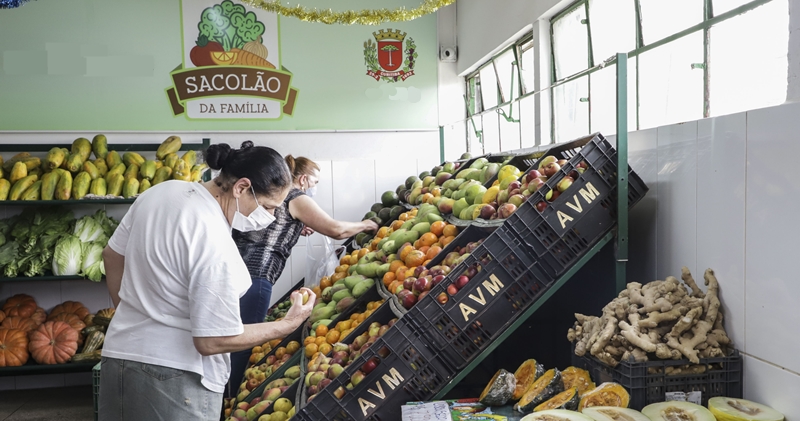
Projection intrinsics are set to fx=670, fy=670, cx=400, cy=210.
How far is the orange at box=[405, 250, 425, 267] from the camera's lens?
9.77 feet

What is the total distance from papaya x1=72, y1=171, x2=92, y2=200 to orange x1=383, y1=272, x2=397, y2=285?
3195mm

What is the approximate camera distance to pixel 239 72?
244 inches

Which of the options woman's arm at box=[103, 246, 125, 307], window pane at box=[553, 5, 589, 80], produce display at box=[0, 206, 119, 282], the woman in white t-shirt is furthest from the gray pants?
produce display at box=[0, 206, 119, 282]

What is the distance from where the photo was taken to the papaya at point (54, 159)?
527cm

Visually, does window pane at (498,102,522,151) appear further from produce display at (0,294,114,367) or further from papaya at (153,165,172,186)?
produce display at (0,294,114,367)

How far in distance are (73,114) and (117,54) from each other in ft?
2.16

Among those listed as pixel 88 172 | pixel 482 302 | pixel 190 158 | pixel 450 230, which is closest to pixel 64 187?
pixel 88 172

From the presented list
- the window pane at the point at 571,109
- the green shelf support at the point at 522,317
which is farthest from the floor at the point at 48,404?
the window pane at the point at 571,109

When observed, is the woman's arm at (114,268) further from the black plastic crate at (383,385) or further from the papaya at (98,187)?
the papaya at (98,187)

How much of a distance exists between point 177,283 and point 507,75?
4.04 metres

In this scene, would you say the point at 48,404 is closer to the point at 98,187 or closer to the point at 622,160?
the point at 98,187

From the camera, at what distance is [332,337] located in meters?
3.03

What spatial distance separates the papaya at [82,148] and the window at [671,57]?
3709mm

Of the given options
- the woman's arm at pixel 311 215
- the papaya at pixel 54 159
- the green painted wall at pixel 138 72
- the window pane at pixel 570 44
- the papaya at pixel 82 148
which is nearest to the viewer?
the woman's arm at pixel 311 215
